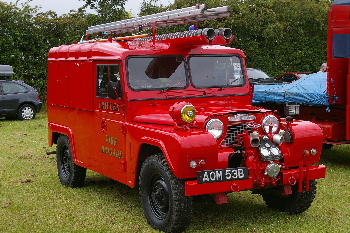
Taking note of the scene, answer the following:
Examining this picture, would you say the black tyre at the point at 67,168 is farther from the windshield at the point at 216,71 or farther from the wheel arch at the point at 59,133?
the windshield at the point at 216,71

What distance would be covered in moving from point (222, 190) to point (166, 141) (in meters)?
0.80

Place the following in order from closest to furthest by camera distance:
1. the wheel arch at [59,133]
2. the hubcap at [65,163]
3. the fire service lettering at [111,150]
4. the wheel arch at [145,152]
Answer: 1. the wheel arch at [145,152]
2. the fire service lettering at [111,150]
3. the wheel arch at [59,133]
4. the hubcap at [65,163]

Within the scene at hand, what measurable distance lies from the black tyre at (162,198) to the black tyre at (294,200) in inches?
55.0

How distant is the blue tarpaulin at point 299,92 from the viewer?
10.1 m

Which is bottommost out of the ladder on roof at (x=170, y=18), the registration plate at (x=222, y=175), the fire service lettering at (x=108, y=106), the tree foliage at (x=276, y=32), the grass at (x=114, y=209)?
the grass at (x=114, y=209)

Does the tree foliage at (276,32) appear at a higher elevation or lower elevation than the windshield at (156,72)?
higher

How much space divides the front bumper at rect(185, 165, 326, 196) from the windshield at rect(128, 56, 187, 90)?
5.87 ft

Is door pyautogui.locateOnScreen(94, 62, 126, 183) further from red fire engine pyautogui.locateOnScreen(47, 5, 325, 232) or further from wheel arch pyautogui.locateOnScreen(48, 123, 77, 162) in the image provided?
wheel arch pyautogui.locateOnScreen(48, 123, 77, 162)

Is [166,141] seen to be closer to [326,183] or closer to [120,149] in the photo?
[120,149]

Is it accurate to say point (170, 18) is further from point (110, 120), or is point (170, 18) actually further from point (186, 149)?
point (186, 149)

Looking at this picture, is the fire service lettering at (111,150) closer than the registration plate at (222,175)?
No

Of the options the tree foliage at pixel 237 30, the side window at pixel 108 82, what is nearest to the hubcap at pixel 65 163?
the side window at pixel 108 82

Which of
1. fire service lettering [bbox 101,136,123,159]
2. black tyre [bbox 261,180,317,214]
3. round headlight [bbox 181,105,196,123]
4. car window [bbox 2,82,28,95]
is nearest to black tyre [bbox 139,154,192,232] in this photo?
round headlight [bbox 181,105,196,123]

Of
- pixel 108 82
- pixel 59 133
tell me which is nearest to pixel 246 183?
pixel 108 82
